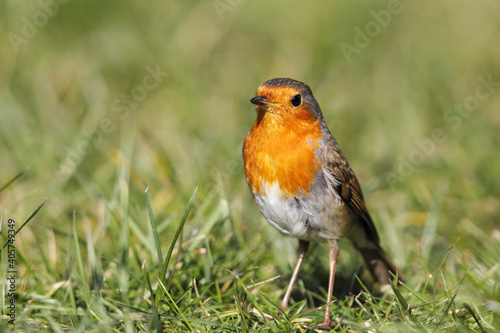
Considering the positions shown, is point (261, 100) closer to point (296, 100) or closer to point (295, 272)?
point (296, 100)

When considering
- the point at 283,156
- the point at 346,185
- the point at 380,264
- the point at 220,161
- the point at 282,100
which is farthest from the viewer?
the point at 220,161

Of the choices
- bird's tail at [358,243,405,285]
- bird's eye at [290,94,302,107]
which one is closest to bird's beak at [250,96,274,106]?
bird's eye at [290,94,302,107]

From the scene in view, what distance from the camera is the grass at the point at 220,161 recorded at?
12.5ft

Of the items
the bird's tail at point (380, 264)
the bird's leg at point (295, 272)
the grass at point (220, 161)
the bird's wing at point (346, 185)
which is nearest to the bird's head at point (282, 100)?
the bird's wing at point (346, 185)

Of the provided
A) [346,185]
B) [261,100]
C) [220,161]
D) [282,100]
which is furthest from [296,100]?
[220,161]

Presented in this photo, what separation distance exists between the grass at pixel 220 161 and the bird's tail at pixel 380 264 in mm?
131

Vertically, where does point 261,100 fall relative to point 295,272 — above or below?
above

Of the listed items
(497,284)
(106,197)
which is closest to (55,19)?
(106,197)

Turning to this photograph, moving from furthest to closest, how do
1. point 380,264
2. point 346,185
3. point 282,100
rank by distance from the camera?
point 380,264 < point 346,185 < point 282,100

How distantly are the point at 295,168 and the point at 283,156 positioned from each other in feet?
0.35

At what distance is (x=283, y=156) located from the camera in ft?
12.9

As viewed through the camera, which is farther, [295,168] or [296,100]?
[296,100]

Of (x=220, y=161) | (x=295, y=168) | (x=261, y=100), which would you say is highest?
(x=261, y=100)

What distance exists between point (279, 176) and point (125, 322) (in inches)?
49.1
